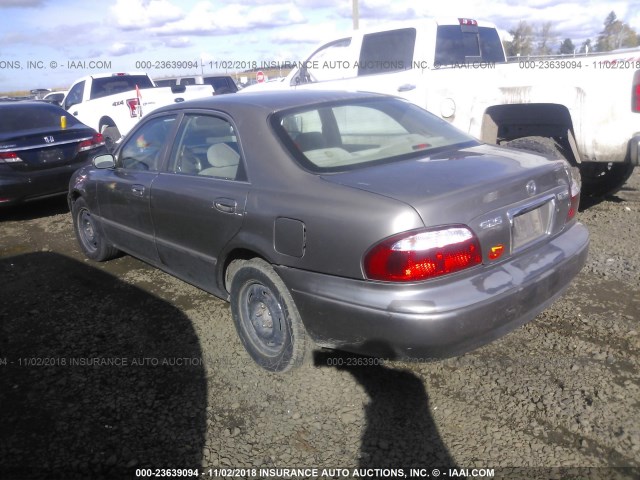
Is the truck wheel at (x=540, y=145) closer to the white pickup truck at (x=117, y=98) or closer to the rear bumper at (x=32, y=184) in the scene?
the rear bumper at (x=32, y=184)

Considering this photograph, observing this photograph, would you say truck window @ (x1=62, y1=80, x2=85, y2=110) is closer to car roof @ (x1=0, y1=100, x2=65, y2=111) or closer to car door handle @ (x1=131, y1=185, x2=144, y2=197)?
car roof @ (x1=0, y1=100, x2=65, y2=111)

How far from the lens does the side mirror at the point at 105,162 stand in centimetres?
462

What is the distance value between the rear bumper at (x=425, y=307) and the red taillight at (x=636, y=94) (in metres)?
2.57

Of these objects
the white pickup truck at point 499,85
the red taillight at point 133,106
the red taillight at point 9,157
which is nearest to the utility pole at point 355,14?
the red taillight at point 133,106

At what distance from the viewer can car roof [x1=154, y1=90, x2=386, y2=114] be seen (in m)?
3.46

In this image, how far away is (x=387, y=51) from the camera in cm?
709

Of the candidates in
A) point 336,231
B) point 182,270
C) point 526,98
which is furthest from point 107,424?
point 526,98

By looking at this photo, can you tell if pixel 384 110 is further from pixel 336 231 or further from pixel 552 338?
pixel 552 338

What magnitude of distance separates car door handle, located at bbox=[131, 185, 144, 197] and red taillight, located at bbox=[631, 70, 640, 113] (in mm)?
4089

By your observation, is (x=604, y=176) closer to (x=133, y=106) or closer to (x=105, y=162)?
(x=105, y=162)

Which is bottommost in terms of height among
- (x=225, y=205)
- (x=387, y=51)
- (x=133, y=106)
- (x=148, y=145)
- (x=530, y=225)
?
(x=530, y=225)

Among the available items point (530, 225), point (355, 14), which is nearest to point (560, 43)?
point (355, 14)

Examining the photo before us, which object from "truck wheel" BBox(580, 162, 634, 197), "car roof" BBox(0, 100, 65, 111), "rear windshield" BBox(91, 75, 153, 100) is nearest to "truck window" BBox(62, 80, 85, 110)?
"rear windshield" BBox(91, 75, 153, 100)

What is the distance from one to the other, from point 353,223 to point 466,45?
214 inches
